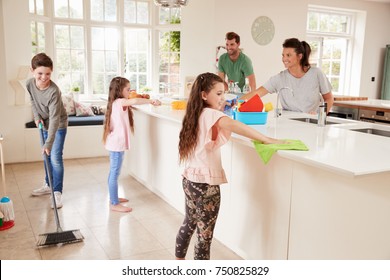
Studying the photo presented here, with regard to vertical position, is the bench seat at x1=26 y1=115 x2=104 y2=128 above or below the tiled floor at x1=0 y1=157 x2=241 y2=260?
above

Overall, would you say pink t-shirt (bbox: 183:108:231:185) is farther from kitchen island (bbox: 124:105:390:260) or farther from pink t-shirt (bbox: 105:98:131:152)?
pink t-shirt (bbox: 105:98:131:152)

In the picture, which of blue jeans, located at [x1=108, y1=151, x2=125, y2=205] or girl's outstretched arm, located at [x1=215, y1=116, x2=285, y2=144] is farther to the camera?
blue jeans, located at [x1=108, y1=151, x2=125, y2=205]

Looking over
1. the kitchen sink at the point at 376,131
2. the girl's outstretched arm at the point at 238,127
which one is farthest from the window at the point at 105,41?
the girl's outstretched arm at the point at 238,127

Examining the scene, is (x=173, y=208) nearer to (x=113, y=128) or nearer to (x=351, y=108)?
(x=113, y=128)

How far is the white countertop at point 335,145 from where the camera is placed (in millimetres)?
1728

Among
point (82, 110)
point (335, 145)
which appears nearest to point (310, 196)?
point (335, 145)

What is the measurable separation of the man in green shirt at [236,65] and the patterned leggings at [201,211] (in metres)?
2.30

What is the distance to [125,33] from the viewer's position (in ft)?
21.9

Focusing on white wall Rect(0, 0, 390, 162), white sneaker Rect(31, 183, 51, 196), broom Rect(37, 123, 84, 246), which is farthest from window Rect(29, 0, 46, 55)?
broom Rect(37, 123, 84, 246)

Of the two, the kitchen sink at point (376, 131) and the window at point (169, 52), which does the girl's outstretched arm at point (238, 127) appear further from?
the window at point (169, 52)

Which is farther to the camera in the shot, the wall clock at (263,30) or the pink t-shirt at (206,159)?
the wall clock at (263,30)

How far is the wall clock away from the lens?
6.59 metres

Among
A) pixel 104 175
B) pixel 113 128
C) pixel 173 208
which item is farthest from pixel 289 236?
pixel 104 175

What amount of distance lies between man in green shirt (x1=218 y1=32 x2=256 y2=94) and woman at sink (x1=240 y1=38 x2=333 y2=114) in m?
0.88
